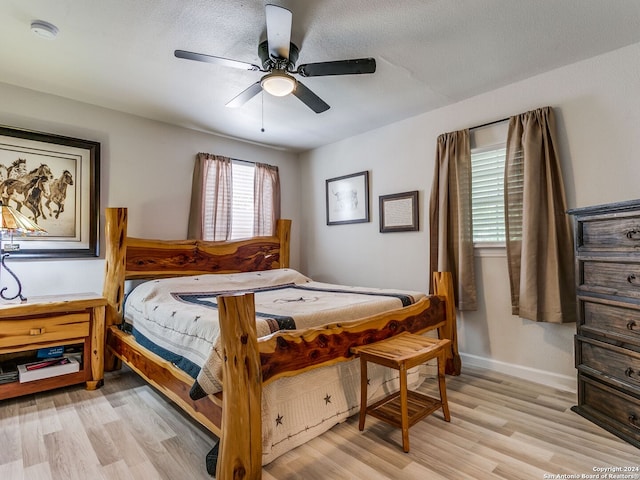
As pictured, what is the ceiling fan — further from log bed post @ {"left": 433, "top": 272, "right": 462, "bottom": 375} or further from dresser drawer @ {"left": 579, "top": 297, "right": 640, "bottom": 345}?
Result: dresser drawer @ {"left": 579, "top": 297, "right": 640, "bottom": 345}

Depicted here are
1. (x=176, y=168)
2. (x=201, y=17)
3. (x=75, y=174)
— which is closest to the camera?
(x=201, y=17)

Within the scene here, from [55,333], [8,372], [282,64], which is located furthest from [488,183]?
[8,372]

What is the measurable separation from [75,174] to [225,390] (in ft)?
8.89

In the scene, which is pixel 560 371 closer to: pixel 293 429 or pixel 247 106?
pixel 293 429

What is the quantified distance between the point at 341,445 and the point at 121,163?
10.3 feet

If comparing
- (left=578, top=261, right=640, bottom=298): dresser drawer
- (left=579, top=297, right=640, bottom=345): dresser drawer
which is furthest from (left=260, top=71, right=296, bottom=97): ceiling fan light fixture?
(left=579, top=297, right=640, bottom=345): dresser drawer

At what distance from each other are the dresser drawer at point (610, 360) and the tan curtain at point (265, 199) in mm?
3292

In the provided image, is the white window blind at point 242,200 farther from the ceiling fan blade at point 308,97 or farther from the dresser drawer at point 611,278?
the dresser drawer at point 611,278

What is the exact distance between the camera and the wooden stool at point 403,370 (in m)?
1.85

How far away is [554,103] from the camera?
2.74 meters

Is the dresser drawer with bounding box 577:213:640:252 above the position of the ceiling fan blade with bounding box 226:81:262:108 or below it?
below

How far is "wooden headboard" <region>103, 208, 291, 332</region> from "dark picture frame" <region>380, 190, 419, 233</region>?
117 centimetres

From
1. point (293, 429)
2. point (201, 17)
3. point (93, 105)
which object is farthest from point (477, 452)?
point (93, 105)

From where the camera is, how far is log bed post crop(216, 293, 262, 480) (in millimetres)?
1532
